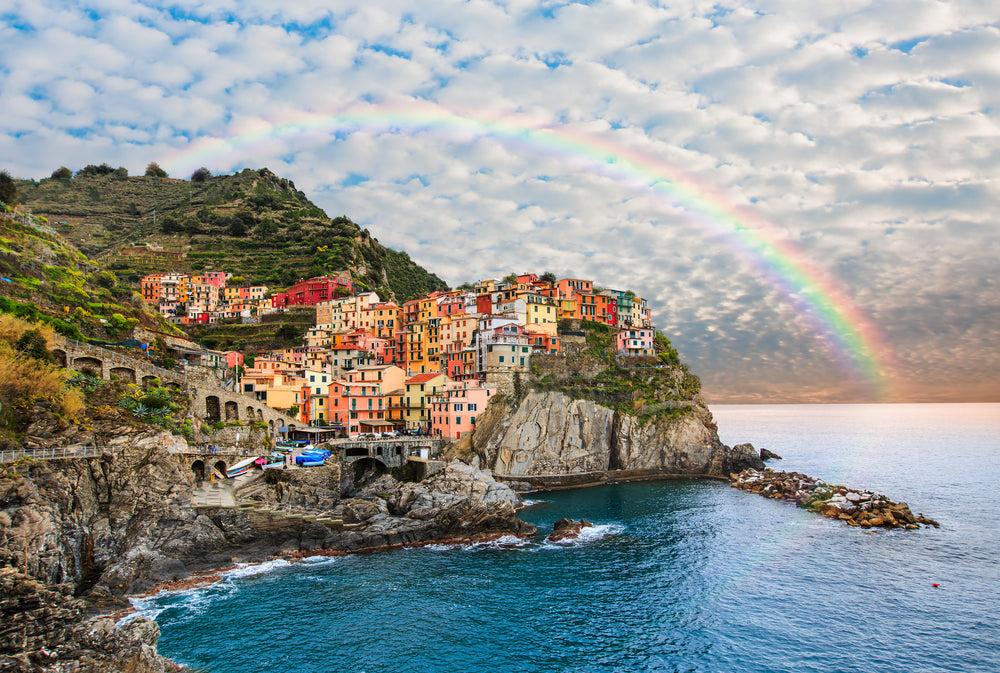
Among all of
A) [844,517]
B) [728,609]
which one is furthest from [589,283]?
[728,609]

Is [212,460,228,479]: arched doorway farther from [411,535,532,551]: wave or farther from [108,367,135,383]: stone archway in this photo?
[411,535,532,551]: wave

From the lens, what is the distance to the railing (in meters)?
37.6

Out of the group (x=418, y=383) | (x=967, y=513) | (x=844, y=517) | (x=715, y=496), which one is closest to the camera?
(x=844, y=517)

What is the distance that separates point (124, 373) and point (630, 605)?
48788mm

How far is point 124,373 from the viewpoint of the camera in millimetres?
55156

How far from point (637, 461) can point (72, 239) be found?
147m

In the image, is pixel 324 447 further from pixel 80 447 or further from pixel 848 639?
pixel 848 639

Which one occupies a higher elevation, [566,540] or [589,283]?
[589,283]

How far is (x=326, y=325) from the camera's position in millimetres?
107562

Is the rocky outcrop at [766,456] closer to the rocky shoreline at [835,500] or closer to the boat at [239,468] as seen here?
the rocky shoreline at [835,500]

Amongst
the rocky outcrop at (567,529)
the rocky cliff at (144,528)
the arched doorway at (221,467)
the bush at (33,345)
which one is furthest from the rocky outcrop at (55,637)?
the rocky outcrop at (567,529)

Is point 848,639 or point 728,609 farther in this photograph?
point 728,609

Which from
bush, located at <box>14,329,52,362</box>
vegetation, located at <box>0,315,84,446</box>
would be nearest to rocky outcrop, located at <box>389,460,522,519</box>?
vegetation, located at <box>0,315,84,446</box>

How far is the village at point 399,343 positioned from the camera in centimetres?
7931
